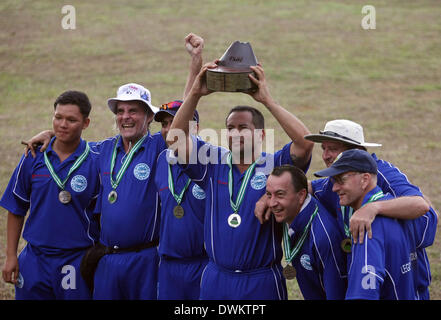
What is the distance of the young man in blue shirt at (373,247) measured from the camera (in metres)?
4.41

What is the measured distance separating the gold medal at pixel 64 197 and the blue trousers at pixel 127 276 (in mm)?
617

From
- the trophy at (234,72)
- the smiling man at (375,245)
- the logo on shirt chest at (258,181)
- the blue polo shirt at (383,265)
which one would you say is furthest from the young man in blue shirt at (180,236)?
the blue polo shirt at (383,265)

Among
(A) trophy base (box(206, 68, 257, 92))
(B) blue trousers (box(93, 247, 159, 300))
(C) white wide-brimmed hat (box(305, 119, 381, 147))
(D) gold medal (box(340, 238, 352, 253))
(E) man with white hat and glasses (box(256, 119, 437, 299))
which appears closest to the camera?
(E) man with white hat and glasses (box(256, 119, 437, 299))

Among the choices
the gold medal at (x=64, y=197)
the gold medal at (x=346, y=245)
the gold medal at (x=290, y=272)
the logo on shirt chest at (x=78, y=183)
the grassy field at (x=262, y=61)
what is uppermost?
the grassy field at (x=262, y=61)

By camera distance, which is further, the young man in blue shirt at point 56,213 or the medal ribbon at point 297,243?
the young man in blue shirt at point 56,213

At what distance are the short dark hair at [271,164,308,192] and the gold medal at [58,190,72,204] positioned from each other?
6.45 feet

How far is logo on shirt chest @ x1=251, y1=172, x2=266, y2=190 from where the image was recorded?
5.57 metres

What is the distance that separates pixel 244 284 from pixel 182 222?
0.82 meters

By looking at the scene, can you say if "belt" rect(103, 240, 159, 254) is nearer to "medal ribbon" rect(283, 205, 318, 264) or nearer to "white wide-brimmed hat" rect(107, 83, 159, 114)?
"white wide-brimmed hat" rect(107, 83, 159, 114)

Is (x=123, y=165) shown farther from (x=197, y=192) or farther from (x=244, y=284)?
(x=244, y=284)

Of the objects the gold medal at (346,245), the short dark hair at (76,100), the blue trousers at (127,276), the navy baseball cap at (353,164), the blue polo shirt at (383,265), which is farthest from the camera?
the short dark hair at (76,100)

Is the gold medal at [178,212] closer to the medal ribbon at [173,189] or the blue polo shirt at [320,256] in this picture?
the medal ribbon at [173,189]

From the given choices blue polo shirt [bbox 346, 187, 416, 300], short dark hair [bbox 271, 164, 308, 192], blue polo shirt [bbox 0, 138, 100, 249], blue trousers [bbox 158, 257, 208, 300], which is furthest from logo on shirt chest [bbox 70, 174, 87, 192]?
blue polo shirt [bbox 346, 187, 416, 300]
